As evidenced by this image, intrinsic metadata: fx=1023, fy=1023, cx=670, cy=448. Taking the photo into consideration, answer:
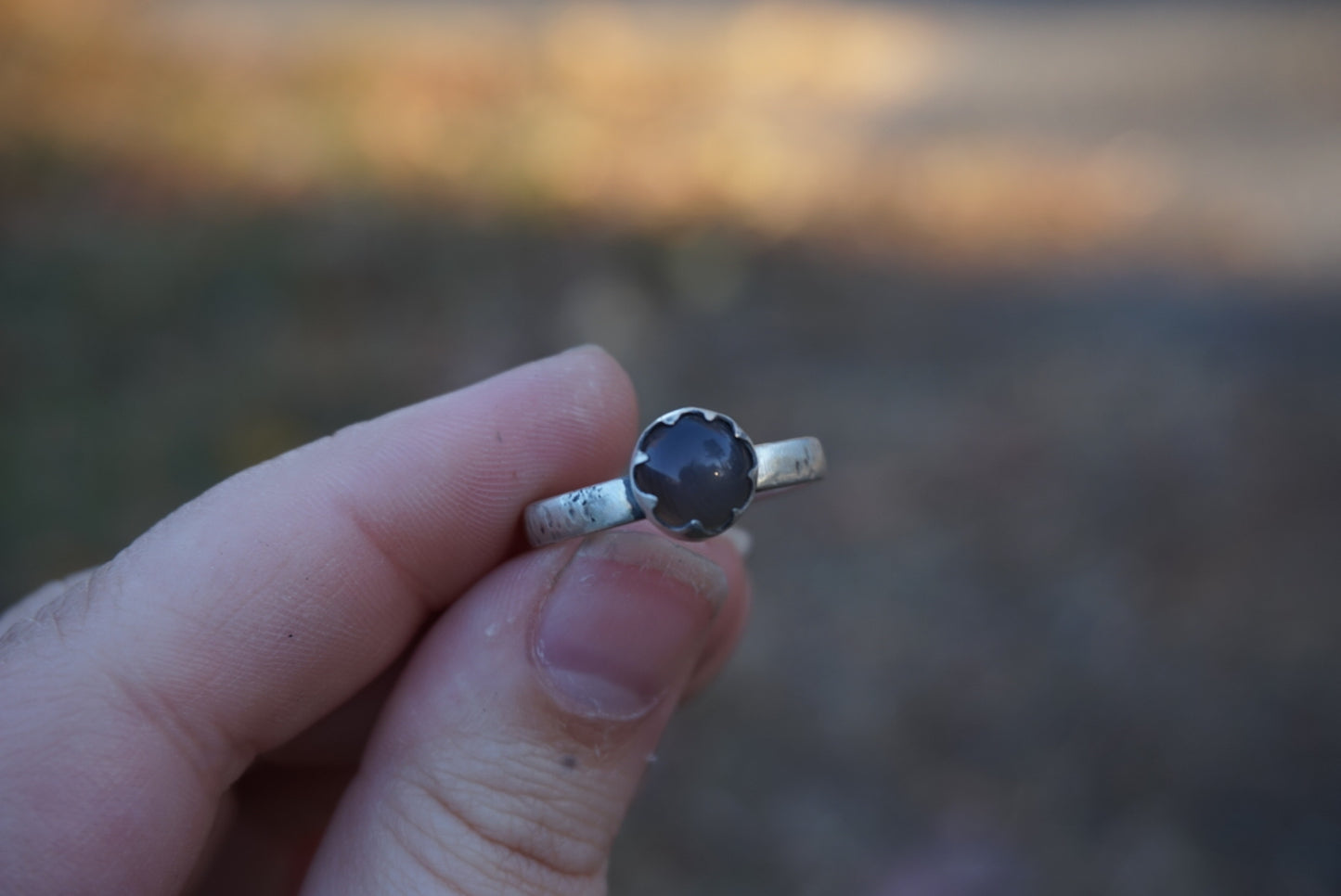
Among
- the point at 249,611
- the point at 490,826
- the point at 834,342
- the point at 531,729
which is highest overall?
the point at 249,611

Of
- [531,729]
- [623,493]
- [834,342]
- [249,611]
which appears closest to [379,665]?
[249,611]

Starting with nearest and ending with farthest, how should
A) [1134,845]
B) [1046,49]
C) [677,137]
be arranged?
[1134,845]
[677,137]
[1046,49]

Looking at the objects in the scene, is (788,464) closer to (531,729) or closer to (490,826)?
(531,729)

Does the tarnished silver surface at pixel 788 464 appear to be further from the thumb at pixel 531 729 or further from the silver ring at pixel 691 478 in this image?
the thumb at pixel 531 729

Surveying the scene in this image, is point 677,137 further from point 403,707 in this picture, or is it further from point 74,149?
point 403,707

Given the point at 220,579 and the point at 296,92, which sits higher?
the point at 296,92

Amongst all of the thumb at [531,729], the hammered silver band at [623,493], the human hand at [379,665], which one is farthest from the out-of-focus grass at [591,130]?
the thumb at [531,729]

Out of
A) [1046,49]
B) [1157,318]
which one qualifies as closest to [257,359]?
[1157,318]
